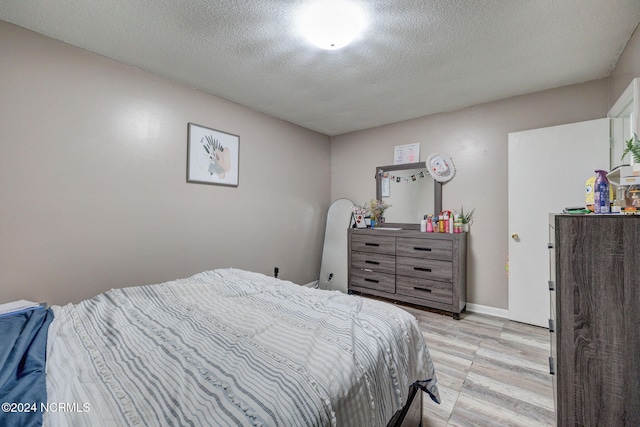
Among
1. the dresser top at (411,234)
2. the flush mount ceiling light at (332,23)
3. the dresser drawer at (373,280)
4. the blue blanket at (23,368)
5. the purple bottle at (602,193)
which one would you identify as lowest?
the dresser drawer at (373,280)

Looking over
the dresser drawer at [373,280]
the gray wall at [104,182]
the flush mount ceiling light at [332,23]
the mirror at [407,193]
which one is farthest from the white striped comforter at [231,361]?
the mirror at [407,193]

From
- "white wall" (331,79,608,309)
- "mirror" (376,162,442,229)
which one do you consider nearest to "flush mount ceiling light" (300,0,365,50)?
"white wall" (331,79,608,309)

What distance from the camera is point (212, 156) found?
9.29 ft

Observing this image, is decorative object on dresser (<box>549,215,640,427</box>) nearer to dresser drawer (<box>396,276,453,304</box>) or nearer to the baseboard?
dresser drawer (<box>396,276,453,304</box>)

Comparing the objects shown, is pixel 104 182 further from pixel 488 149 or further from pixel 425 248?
pixel 488 149

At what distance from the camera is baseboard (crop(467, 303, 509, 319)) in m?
2.94

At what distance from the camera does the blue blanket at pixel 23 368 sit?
26.7 inches

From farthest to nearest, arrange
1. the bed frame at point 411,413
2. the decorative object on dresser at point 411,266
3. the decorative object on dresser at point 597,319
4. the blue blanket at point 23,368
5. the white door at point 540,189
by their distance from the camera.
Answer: the decorative object on dresser at point 411,266, the white door at point 540,189, the bed frame at point 411,413, the decorative object on dresser at point 597,319, the blue blanket at point 23,368

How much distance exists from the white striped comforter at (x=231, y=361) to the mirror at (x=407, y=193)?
2241mm

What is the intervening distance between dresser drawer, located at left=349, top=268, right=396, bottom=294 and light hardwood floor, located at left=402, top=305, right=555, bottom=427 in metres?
0.62

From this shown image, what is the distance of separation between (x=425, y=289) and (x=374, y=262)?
2.25ft

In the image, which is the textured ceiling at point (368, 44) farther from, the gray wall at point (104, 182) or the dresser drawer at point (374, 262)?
the dresser drawer at point (374, 262)

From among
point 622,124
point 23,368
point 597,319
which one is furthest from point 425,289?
point 23,368

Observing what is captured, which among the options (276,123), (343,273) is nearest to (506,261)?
(343,273)
